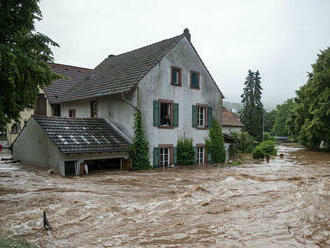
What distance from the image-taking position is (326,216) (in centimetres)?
1024

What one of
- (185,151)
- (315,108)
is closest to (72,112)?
(185,151)

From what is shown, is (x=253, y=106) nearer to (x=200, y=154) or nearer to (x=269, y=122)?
(x=200, y=154)

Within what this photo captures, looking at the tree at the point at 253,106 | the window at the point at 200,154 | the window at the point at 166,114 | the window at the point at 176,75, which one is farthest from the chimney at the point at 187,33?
the tree at the point at 253,106

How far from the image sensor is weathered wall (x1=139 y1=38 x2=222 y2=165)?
20.3 m

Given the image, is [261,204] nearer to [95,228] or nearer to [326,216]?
[326,216]

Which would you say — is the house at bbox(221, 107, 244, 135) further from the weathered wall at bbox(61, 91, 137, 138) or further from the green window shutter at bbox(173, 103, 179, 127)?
the weathered wall at bbox(61, 91, 137, 138)

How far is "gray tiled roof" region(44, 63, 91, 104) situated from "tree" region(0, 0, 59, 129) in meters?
16.1

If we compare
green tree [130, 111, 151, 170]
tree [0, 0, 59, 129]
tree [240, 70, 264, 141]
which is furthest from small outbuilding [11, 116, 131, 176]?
tree [240, 70, 264, 141]

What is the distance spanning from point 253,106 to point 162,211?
48.4 meters

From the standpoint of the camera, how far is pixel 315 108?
40.6 m

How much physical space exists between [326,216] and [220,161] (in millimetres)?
14382

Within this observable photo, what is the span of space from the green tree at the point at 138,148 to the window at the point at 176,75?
399cm

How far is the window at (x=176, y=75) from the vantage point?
71.2 ft

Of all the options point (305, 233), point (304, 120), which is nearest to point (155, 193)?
point (305, 233)
